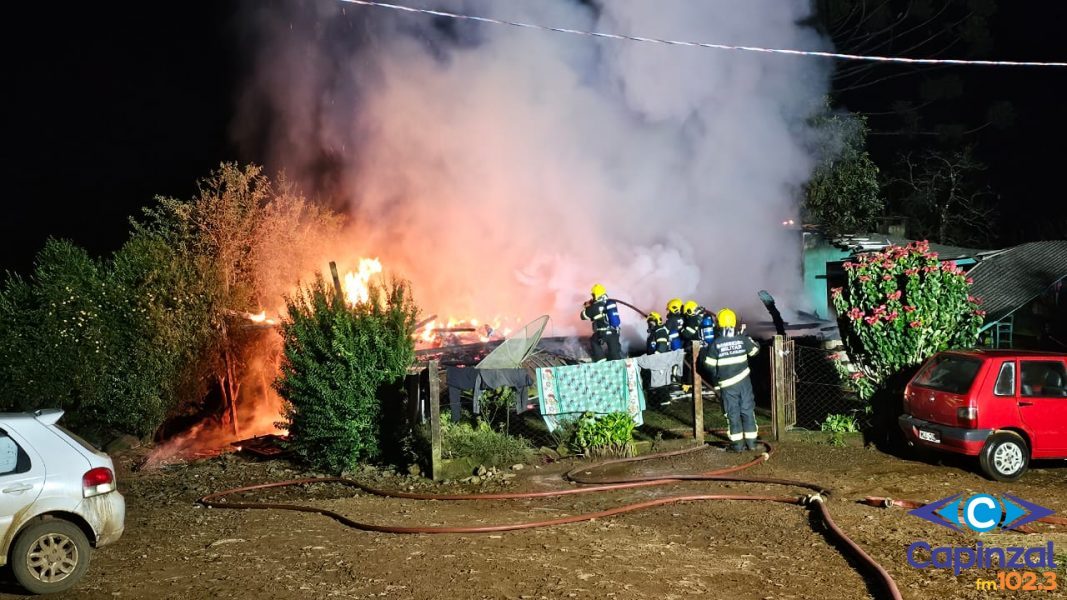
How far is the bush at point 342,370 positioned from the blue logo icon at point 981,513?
241 inches

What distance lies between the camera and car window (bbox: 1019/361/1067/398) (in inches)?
345

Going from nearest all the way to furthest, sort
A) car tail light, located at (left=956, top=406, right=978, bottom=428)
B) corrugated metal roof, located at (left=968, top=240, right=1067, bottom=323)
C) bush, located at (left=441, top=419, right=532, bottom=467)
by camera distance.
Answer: car tail light, located at (left=956, top=406, right=978, bottom=428) → bush, located at (left=441, top=419, right=532, bottom=467) → corrugated metal roof, located at (left=968, top=240, right=1067, bottom=323)

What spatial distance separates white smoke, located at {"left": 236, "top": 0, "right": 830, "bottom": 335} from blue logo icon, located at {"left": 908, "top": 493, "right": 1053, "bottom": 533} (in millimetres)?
14162

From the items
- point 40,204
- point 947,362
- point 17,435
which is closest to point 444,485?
point 17,435

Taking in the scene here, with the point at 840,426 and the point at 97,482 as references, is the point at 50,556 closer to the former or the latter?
the point at 97,482

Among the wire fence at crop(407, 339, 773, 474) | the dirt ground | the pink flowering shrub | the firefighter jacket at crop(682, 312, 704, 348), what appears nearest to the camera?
the dirt ground

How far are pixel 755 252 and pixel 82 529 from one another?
66.5 feet

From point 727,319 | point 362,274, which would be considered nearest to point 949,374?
point 727,319

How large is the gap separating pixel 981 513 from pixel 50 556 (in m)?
7.39

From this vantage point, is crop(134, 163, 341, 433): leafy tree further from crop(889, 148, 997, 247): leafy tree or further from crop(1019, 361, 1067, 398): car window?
crop(889, 148, 997, 247): leafy tree

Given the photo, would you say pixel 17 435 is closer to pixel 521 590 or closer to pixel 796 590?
pixel 521 590

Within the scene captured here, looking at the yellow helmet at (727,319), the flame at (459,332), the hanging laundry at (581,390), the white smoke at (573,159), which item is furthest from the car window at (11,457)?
the white smoke at (573,159)

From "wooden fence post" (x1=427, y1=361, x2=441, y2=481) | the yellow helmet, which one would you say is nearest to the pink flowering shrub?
the yellow helmet

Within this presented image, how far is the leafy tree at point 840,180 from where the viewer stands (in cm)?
2706
